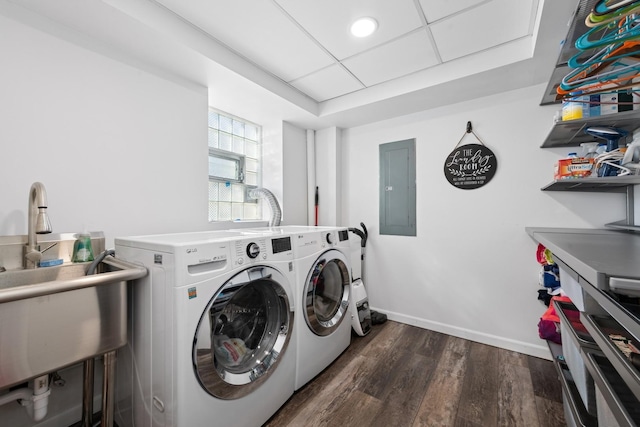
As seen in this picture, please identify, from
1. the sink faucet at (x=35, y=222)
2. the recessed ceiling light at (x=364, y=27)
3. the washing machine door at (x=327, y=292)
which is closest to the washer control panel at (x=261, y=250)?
the washing machine door at (x=327, y=292)

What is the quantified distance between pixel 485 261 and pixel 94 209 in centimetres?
299

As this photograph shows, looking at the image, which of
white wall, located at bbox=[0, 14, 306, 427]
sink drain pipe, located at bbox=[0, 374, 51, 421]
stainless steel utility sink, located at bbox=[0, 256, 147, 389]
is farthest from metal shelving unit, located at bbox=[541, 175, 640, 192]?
sink drain pipe, located at bbox=[0, 374, 51, 421]

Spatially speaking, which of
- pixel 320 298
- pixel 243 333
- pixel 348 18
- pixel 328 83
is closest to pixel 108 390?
pixel 243 333

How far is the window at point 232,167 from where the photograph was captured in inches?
102

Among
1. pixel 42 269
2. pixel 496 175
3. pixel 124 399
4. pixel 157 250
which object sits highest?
pixel 496 175

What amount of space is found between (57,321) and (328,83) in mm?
2382

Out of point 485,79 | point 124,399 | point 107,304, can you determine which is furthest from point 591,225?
point 124,399

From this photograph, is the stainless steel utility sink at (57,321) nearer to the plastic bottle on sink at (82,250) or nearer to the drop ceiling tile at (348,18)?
the plastic bottle on sink at (82,250)

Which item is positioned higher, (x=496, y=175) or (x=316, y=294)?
(x=496, y=175)

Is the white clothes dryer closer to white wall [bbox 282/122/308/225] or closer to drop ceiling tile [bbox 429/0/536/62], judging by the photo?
white wall [bbox 282/122/308/225]

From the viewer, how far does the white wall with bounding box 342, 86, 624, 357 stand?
210 centimetres

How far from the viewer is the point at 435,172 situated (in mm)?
2568

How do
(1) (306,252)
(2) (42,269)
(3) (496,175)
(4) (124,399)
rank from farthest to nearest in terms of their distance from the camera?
(3) (496,175) → (1) (306,252) → (4) (124,399) → (2) (42,269)

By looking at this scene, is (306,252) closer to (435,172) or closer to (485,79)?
(435,172)
